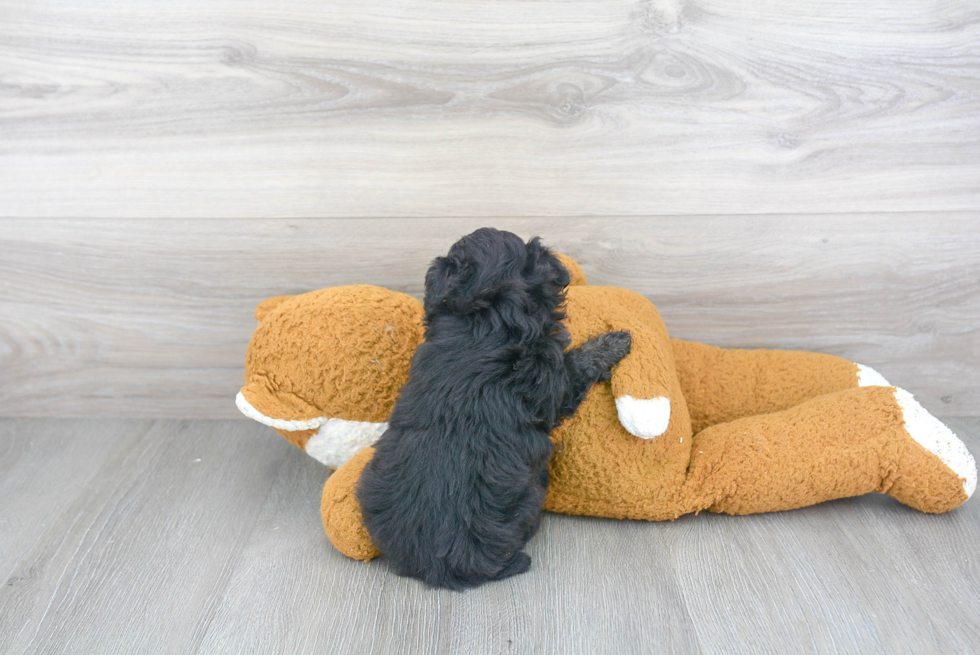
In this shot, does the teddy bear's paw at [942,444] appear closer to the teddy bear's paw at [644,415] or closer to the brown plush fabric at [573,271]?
the teddy bear's paw at [644,415]

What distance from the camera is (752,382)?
1.23 m

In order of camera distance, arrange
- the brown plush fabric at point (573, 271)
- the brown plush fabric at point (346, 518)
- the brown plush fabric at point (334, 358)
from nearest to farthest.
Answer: the brown plush fabric at point (346, 518)
the brown plush fabric at point (334, 358)
the brown plush fabric at point (573, 271)

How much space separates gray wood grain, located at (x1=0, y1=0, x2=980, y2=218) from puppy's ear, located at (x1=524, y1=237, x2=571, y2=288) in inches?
15.0

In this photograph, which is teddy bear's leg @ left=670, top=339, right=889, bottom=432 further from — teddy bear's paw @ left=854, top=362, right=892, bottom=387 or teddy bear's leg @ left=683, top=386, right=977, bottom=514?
teddy bear's leg @ left=683, top=386, right=977, bottom=514

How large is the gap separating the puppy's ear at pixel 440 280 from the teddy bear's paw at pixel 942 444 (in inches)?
28.4

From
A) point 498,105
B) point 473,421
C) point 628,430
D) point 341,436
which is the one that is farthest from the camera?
point 498,105

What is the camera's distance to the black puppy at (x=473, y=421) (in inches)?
35.8

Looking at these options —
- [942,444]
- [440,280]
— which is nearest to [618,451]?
[440,280]

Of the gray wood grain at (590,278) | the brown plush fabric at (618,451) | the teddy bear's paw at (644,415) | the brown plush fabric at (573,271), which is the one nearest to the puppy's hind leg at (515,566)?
the brown plush fabric at (618,451)

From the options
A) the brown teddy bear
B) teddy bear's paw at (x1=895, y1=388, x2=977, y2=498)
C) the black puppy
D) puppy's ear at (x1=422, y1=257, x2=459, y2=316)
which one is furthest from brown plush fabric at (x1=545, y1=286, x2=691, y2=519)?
teddy bear's paw at (x1=895, y1=388, x2=977, y2=498)

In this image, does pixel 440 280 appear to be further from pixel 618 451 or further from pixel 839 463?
pixel 839 463

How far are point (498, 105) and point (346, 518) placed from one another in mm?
776

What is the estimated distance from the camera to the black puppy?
35.8 inches

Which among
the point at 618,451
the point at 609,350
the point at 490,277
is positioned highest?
the point at 490,277
